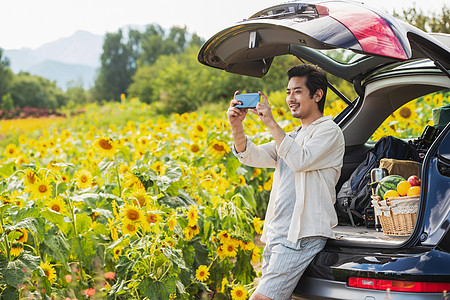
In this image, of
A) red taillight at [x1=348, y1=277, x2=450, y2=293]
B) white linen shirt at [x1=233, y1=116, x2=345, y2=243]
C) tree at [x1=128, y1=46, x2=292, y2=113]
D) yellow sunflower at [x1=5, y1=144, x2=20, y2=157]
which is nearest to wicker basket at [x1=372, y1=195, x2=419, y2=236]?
white linen shirt at [x1=233, y1=116, x2=345, y2=243]

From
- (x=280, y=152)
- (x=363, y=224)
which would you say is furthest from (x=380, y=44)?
(x=363, y=224)

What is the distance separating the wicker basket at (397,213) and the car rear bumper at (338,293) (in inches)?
18.5

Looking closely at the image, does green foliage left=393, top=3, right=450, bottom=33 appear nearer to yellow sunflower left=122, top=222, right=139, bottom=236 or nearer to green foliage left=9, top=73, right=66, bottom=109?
yellow sunflower left=122, top=222, right=139, bottom=236

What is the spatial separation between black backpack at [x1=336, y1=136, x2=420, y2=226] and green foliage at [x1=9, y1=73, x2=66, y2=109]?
2147 inches

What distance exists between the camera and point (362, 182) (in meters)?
3.87

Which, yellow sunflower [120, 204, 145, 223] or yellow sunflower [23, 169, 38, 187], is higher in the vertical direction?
yellow sunflower [23, 169, 38, 187]

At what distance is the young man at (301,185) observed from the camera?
2910 millimetres

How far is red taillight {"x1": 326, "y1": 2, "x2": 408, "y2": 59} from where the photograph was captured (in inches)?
98.8

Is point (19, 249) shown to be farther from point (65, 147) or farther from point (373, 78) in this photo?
point (65, 147)

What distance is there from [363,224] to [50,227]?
6.70 feet

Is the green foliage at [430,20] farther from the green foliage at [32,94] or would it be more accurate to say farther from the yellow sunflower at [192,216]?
the green foliage at [32,94]

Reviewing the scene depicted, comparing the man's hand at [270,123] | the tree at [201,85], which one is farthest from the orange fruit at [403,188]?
the tree at [201,85]

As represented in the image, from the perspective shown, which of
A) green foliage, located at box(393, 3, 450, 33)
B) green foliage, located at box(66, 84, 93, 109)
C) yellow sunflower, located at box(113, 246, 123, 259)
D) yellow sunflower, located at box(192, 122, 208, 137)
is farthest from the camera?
green foliage, located at box(66, 84, 93, 109)

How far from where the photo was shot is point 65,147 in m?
7.45
